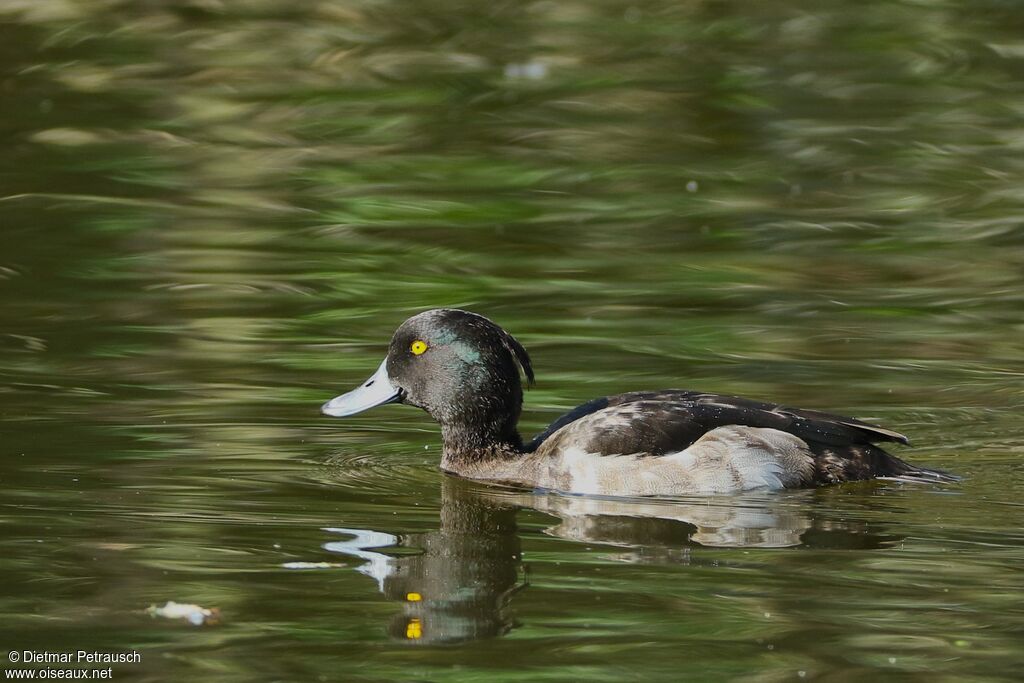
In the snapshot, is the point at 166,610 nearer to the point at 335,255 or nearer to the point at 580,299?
the point at 580,299

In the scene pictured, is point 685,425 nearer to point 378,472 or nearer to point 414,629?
point 378,472

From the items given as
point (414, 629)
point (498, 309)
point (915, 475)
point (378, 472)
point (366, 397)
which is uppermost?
point (498, 309)

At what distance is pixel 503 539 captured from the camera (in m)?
7.61

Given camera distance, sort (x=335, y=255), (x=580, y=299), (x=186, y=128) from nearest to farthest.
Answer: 1. (x=580, y=299)
2. (x=335, y=255)
3. (x=186, y=128)

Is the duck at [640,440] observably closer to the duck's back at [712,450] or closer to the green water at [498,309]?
the duck's back at [712,450]

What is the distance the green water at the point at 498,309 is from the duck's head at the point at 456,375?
301 millimetres

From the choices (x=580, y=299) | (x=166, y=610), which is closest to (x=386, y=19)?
(x=580, y=299)

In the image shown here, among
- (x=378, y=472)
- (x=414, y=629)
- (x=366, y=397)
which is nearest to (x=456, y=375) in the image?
(x=366, y=397)

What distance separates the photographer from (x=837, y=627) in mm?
6223

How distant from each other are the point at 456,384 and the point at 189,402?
164 cm

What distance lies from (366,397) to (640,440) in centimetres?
151

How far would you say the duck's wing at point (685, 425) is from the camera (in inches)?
334

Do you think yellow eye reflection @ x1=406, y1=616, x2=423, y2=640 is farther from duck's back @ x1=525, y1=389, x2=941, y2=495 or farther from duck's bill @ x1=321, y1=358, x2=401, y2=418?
duck's bill @ x1=321, y1=358, x2=401, y2=418

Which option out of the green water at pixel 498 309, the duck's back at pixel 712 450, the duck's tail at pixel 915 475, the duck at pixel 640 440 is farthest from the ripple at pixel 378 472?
the duck's tail at pixel 915 475
